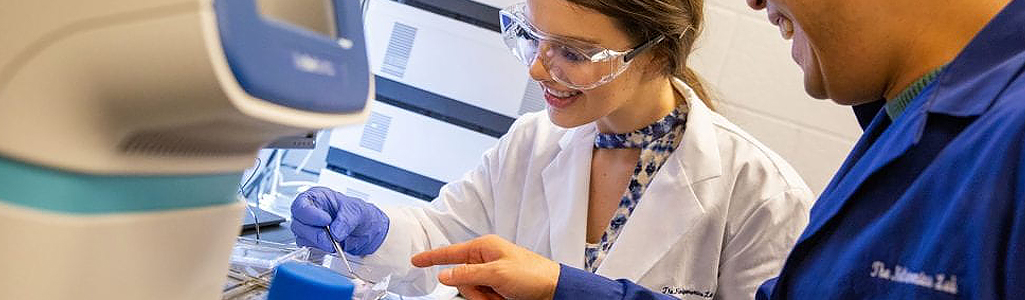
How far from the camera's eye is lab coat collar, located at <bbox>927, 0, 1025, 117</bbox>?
0.91 m

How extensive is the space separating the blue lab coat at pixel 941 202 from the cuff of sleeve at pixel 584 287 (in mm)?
286

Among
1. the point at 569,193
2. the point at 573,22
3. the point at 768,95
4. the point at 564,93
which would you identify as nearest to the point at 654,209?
the point at 569,193

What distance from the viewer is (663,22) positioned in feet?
5.45

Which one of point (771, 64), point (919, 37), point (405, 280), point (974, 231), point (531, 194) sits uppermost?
point (919, 37)

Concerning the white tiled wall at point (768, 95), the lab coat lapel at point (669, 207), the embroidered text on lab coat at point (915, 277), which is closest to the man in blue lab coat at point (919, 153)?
the embroidered text on lab coat at point (915, 277)

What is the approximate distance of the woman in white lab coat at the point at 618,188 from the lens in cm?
163

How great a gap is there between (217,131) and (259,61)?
65 mm

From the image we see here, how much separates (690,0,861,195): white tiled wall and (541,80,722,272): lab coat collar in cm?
81

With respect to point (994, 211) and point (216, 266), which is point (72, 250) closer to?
point (216, 266)

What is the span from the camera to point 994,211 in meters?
0.80

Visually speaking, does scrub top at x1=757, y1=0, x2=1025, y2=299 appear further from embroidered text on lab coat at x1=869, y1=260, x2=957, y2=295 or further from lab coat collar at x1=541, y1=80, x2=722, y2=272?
lab coat collar at x1=541, y1=80, x2=722, y2=272

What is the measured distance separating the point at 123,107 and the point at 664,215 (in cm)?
138

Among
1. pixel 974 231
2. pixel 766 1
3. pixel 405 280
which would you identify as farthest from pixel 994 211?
pixel 405 280

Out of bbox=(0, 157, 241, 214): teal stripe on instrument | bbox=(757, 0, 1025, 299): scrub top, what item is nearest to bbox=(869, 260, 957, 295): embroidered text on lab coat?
bbox=(757, 0, 1025, 299): scrub top
